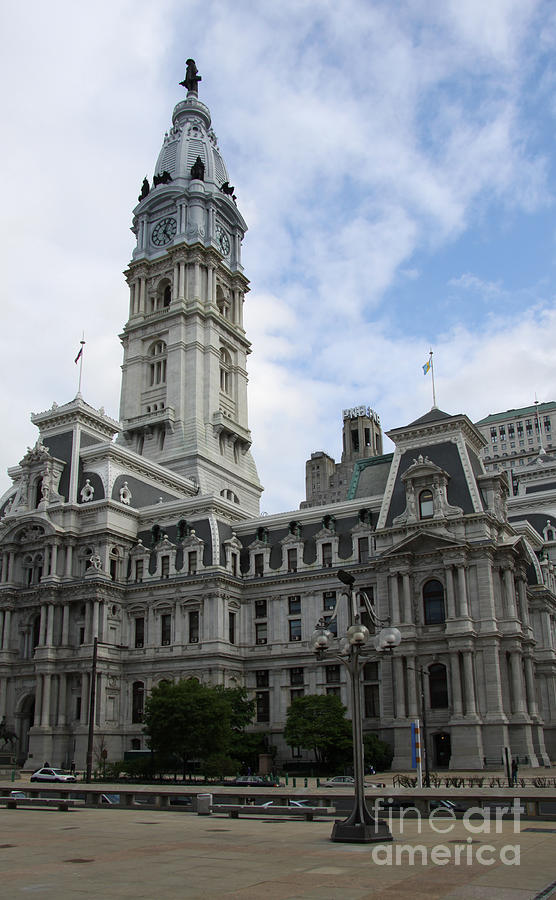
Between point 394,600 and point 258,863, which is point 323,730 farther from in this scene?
point 258,863

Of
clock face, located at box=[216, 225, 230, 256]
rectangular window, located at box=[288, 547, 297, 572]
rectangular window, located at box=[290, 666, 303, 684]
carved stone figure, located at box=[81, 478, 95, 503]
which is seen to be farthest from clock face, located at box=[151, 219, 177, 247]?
rectangular window, located at box=[290, 666, 303, 684]

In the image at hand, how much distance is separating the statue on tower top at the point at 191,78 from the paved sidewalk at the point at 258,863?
134650mm

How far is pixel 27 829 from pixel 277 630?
50.4 m

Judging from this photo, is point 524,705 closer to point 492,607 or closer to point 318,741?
point 492,607

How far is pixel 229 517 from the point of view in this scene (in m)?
84.2

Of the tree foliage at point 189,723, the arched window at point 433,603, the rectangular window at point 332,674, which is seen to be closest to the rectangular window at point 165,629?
the rectangular window at point 332,674

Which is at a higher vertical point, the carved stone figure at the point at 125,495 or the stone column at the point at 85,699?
the carved stone figure at the point at 125,495

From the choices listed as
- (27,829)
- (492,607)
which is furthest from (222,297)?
(27,829)

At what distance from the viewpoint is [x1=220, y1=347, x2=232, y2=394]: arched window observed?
113 m

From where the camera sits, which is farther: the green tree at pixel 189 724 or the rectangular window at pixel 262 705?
→ the rectangular window at pixel 262 705

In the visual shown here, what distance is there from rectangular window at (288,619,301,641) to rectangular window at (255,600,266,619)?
3.29m

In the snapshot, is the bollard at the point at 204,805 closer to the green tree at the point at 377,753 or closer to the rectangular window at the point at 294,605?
the green tree at the point at 377,753

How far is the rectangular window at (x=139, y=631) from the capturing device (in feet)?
260

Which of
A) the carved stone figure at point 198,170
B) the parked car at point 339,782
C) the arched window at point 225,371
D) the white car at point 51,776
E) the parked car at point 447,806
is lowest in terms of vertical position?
the parked car at point 339,782
